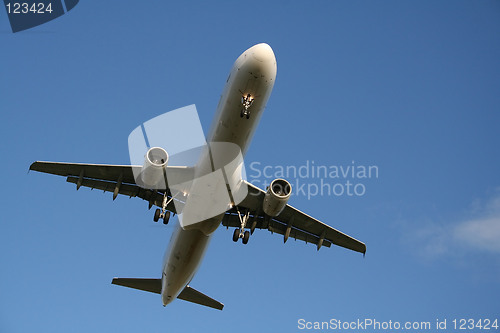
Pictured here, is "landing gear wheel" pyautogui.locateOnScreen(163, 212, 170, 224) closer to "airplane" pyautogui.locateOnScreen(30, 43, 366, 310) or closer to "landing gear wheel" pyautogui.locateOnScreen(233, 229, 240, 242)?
"airplane" pyautogui.locateOnScreen(30, 43, 366, 310)

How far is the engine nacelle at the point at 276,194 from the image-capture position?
1109 inches

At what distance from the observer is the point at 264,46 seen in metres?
25.2

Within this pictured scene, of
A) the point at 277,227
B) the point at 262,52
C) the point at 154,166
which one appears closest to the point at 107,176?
the point at 154,166

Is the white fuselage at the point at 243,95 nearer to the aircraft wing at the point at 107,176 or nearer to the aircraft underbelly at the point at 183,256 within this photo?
the aircraft underbelly at the point at 183,256

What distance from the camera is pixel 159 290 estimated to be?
36.2 m

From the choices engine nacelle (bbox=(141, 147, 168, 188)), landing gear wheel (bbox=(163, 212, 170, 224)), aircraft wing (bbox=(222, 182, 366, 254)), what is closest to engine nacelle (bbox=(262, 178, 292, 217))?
aircraft wing (bbox=(222, 182, 366, 254))

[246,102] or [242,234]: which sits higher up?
[246,102]

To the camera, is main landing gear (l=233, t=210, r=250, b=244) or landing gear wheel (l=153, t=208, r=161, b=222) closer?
landing gear wheel (l=153, t=208, r=161, b=222)

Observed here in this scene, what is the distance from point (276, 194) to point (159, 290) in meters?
12.6

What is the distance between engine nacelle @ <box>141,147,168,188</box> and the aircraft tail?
10788 mm

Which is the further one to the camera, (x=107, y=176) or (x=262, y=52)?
(x=107, y=176)

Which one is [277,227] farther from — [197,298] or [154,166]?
[154,166]

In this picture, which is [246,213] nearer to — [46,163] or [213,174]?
[213,174]

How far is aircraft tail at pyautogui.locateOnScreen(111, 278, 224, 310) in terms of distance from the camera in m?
36.0
